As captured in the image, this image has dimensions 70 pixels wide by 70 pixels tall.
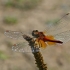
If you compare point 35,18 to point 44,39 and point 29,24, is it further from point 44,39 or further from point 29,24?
point 44,39

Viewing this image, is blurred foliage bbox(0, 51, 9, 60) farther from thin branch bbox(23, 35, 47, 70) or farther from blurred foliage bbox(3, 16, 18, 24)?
thin branch bbox(23, 35, 47, 70)

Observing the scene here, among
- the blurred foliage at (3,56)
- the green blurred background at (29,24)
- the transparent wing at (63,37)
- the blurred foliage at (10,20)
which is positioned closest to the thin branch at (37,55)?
the transparent wing at (63,37)

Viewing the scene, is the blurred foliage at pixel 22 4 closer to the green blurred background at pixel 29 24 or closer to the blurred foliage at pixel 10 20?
the green blurred background at pixel 29 24

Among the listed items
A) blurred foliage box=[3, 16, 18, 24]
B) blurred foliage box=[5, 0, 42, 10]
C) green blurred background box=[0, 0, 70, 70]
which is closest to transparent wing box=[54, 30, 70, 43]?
green blurred background box=[0, 0, 70, 70]

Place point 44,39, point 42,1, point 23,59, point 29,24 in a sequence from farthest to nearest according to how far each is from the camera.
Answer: point 42,1, point 29,24, point 23,59, point 44,39

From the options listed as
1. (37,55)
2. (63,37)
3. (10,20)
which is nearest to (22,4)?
(10,20)

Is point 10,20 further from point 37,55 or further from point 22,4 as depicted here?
point 37,55

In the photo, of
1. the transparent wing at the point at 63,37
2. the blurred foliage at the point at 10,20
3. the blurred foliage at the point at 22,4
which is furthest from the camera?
the blurred foliage at the point at 22,4

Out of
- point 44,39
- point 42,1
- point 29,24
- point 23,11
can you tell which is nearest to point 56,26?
point 44,39
